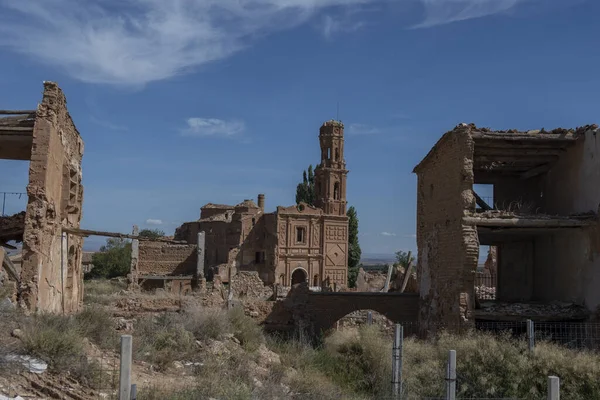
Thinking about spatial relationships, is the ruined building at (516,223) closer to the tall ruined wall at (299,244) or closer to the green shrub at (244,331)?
the green shrub at (244,331)

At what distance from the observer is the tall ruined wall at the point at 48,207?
49.9 feet

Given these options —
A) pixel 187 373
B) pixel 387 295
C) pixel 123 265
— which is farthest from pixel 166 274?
pixel 187 373

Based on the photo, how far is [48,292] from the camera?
1656cm

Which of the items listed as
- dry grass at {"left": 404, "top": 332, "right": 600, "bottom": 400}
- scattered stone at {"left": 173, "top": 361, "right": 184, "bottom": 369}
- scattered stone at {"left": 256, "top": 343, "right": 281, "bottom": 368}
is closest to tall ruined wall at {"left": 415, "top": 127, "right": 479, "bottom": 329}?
dry grass at {"left": 404, "top": 332, "right": 600, "bottom": 400}

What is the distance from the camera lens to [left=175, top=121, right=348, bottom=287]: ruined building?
51.5 meters

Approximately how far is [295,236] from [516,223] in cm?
3585

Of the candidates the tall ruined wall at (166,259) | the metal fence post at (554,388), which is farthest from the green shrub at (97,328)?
the tall ruined wall at (166,259)

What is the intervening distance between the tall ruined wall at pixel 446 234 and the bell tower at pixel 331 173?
32.2 metres

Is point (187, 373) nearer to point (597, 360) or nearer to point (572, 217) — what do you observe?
point (597, 360)

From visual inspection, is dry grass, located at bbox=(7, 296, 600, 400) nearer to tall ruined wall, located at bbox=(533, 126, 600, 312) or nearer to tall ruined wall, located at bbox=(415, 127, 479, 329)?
tall ruined wall, located at bbox=(415, 127, 479, 329)

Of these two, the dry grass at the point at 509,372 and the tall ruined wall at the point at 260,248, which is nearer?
the dry grass at the point at 509,372

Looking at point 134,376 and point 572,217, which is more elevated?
point 572,217

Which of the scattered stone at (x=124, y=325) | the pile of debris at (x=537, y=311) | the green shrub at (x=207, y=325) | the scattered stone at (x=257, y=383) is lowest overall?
the scattered stone at (x=257, y=383)

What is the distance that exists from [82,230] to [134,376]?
8.53 m
